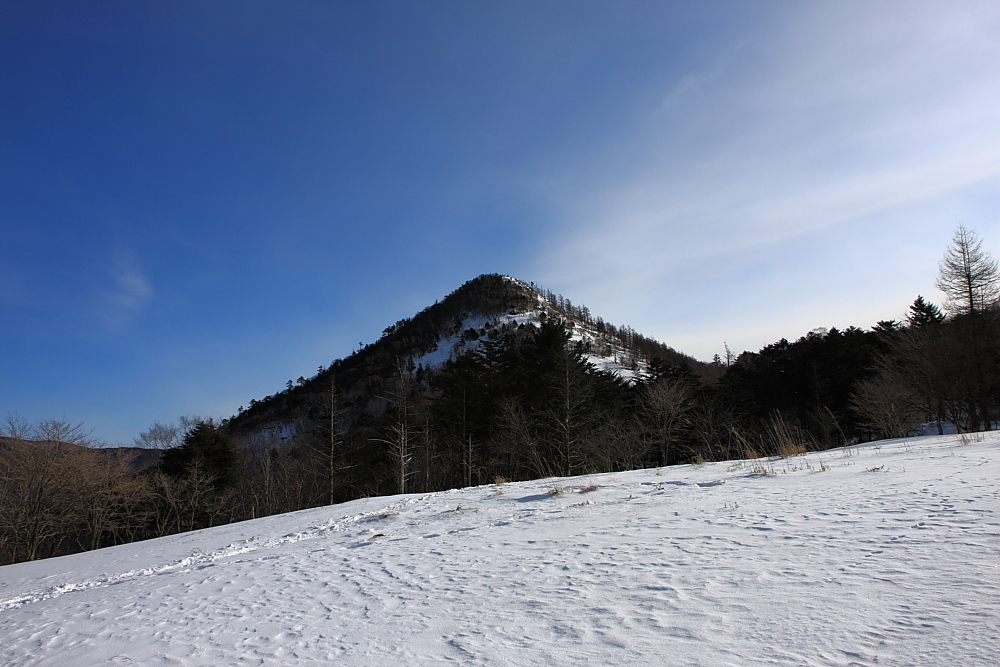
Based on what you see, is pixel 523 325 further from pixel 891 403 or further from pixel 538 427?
pixel 891 403

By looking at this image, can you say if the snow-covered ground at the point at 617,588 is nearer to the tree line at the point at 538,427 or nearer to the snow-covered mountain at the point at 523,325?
the tree line at the point at 538,427

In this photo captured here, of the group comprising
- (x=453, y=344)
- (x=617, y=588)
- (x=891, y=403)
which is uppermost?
(x=453, y=344)

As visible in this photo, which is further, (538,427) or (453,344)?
(453,344)

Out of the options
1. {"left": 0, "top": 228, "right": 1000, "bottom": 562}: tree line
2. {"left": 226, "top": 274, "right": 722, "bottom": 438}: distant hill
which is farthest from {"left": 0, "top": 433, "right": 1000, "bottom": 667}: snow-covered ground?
{"left": 226, "top": 274, "right": 722, "bottom": 438}: distant hill

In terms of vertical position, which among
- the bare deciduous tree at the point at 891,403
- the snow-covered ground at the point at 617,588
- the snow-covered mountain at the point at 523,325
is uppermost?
the snow-covered mountain at the point at 523,325

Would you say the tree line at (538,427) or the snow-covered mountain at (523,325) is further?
the snow-covered mountain at (523,325)

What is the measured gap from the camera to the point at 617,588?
10.0 ft

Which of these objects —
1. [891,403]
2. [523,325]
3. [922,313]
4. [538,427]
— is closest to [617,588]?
[891,403]

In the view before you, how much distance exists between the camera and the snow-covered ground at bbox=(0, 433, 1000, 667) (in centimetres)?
216

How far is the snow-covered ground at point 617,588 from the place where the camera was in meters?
2.16

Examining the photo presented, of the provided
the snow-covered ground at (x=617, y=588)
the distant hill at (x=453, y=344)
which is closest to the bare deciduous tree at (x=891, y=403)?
the snow-covered ground at (x=617, y=588)

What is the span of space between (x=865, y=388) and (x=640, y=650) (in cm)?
3278

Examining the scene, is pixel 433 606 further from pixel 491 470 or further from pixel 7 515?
pixel 491 470

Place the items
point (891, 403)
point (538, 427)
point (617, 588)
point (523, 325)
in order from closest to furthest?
point (617, 588), point (891, 403), point (538, 427), point (523, 325)
